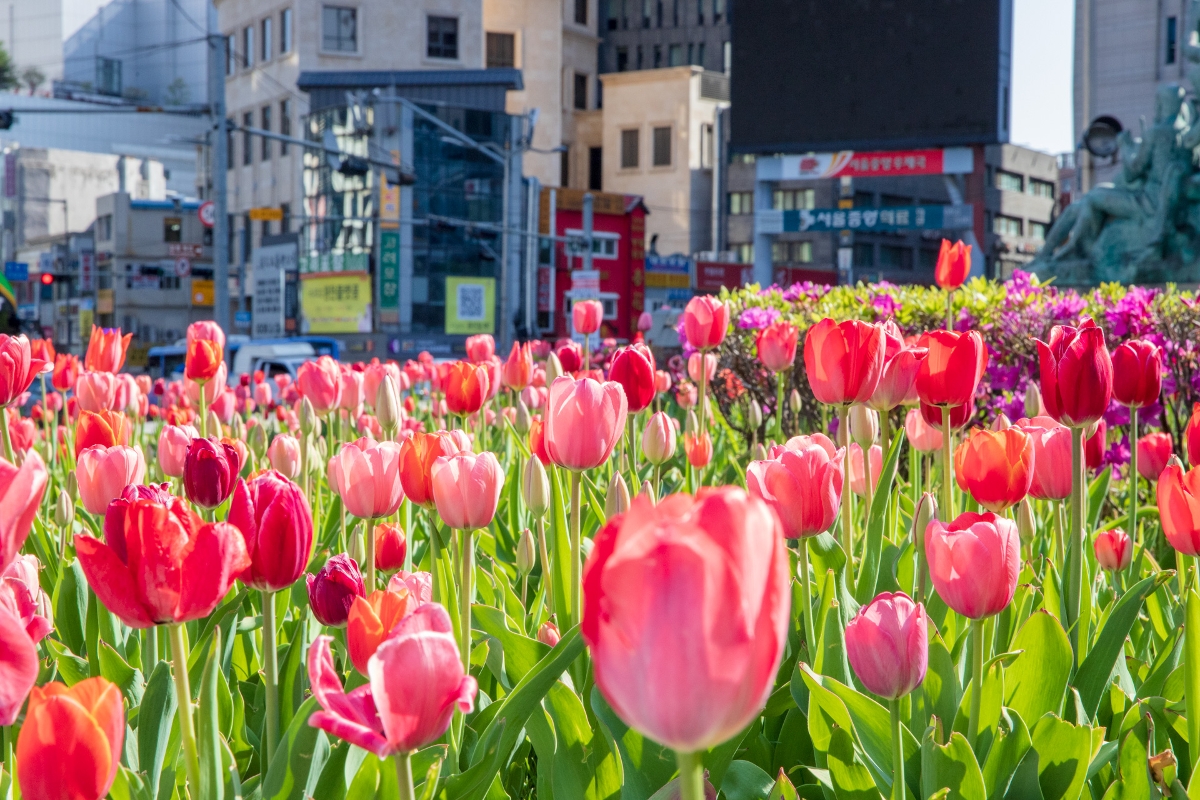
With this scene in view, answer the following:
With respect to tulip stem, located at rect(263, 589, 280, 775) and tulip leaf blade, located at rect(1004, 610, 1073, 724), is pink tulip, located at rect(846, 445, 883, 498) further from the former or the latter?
tulip stem, located at rect(263, 589, 280, 775)

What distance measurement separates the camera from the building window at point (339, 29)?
1874 inches

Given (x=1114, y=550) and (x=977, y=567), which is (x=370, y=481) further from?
(x=1114, y=550)

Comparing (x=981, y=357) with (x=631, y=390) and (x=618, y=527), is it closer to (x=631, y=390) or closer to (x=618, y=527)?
(x=631, y=390)

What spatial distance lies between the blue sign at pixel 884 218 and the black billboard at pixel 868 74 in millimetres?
2736

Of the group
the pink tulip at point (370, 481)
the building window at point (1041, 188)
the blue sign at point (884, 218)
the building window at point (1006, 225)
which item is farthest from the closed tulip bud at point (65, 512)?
the building window at point (1041, 188)

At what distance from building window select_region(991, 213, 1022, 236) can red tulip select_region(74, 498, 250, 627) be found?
212 feet

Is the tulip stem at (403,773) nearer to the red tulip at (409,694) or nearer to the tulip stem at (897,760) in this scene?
the red tulip at (409,694)

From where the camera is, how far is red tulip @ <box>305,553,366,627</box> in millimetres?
1359

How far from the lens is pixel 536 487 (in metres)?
1.85

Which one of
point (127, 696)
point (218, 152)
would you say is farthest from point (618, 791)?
point (218, 152)

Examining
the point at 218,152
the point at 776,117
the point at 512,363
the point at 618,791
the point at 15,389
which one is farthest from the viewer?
the point at 776,117

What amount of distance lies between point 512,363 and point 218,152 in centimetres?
2147

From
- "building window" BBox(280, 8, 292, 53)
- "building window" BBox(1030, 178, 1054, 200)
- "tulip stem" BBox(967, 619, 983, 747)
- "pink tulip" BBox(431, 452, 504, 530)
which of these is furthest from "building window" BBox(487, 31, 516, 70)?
"tulip stem" BBox(967, 619, 983, 747)

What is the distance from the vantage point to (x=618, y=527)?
652mm
